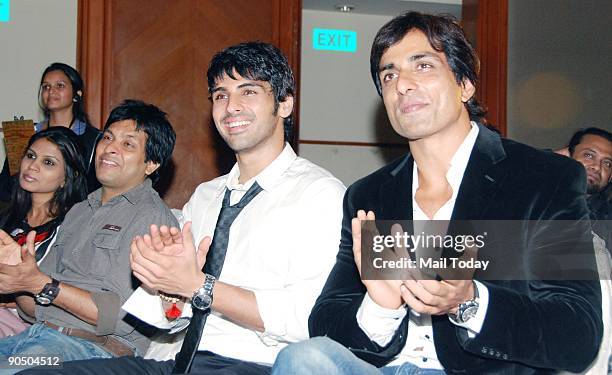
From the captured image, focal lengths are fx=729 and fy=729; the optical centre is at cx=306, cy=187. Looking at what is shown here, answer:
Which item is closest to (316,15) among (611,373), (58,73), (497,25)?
(497,25)

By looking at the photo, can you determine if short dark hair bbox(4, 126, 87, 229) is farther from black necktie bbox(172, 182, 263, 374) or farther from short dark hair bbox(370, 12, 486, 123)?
short dark hair bbox(370, 12, 486, 123)

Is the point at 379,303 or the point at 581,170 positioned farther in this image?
the point at 581,170

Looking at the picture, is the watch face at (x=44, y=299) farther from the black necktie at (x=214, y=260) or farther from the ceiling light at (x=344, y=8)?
the ceiling light at (x=344, y=8)

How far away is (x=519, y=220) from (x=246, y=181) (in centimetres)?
104

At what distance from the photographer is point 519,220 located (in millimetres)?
1668

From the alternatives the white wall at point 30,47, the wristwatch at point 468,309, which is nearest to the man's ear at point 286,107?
the wristwatch at point 468,309

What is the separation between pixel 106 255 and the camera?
97.6 inches

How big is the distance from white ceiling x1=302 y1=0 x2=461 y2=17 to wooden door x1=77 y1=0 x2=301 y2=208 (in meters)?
1.24

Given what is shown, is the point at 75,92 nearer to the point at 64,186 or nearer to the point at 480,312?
the point at 64,186

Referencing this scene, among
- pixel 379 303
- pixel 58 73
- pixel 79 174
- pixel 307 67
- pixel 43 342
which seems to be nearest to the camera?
pixel 379 303

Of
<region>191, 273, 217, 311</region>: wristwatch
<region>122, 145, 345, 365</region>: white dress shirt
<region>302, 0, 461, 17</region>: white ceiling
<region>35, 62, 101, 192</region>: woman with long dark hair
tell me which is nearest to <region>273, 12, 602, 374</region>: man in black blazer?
<region>122, 145, 345, 365</region>: white dress shirt

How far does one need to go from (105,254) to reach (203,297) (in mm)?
700

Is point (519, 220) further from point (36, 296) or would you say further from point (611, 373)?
point (36, 296)

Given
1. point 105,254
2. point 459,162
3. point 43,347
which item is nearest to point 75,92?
point 105,254
